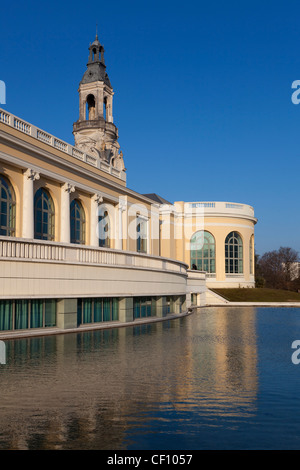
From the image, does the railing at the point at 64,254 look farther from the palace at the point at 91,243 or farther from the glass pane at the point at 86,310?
the glass pane at the point at 86,310

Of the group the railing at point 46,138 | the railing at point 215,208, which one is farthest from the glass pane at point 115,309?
the railing at point 215,208

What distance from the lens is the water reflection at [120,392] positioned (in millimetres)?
7695

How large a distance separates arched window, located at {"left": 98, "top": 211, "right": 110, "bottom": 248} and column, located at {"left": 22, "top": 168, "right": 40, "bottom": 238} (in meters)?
12.9

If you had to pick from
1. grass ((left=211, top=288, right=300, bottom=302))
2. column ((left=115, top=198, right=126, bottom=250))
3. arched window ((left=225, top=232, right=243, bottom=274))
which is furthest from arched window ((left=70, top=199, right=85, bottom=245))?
arched window ((left=225, top=232, right=243, bottom=274))

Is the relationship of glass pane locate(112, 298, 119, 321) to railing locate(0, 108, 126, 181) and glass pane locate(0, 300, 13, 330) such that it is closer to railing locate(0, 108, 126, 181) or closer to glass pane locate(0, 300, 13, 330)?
glass pane locate(0, 300, 13, 330)

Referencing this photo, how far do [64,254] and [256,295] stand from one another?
44.4 meters

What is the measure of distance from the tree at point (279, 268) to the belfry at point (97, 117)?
60794 mm

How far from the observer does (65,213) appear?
39.3 metres

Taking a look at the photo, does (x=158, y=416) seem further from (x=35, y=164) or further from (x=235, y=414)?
(x=35, y=164)

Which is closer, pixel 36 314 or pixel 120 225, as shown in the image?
pixel 36 314

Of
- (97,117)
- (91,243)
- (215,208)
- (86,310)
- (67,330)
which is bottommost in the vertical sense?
(67,330)

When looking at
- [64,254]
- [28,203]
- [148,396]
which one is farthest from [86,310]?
[148,396]

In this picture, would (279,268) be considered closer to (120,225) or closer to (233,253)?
(233,253)
